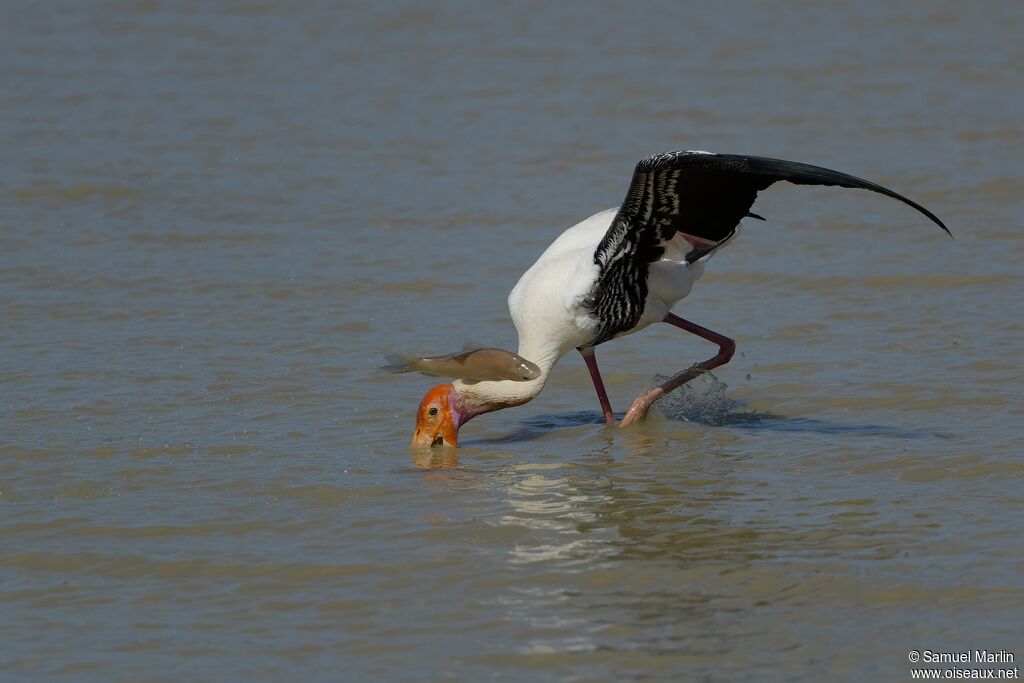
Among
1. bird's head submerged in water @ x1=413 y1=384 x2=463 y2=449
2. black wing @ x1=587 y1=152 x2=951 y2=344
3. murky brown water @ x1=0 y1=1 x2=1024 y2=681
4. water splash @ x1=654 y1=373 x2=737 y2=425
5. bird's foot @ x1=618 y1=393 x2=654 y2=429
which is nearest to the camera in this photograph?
murky brown water @ x1=0 y1=1 x2=1024 y2=681

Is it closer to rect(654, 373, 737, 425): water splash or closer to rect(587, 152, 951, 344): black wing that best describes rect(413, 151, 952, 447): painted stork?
rect(587, 152, 951, 344): black wing

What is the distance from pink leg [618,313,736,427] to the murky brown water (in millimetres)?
145

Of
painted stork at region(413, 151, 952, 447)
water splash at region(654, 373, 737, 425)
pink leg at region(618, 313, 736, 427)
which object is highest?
painted stork at region(413, 151, 952, 447)

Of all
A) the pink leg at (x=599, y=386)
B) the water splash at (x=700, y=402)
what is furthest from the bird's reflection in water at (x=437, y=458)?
the water splash at (x=700, y=402)

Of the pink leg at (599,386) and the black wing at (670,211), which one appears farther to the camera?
the pink leg at (599,386)

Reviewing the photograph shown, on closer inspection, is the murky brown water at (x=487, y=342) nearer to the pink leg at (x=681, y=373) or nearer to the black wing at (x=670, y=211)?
the pink leg at (x=681, y=373)

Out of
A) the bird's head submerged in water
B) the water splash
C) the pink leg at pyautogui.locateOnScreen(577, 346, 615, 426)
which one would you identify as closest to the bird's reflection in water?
the bird's head submerged in water

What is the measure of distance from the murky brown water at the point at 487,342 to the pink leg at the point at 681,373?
0.14 metres

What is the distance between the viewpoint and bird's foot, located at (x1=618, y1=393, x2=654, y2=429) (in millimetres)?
8852

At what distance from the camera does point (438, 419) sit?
847 cm

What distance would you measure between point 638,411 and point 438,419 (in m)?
1.18

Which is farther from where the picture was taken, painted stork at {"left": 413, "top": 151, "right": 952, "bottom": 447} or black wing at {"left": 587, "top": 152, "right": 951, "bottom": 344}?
painted stork at {"left": 413, "top": 151, "right": 952, "bottom": 447}

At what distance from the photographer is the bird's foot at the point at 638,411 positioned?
885 centimetres

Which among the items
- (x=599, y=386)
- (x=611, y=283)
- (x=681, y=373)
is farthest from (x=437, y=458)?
(x=681, y=373)
